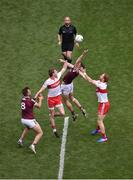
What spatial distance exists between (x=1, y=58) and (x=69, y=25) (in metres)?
3.52

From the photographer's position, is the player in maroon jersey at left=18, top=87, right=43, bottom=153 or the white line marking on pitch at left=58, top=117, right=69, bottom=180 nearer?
the white line marking on pitch at left=58, top=117, right=69, bottom=180

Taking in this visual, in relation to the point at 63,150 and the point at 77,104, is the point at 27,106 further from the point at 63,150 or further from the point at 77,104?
the point at 77,104

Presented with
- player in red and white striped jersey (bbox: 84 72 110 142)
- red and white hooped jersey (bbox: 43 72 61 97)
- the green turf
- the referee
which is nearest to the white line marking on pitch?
the green turf

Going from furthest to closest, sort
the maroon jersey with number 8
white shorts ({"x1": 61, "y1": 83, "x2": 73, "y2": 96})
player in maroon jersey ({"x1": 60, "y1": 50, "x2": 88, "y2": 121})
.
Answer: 1. white shorts ({"x1": 61, "y1": 83, "x2": 73, "y2": 96})
2. player in maroon jersey ({"x1": 60, "y1": 50, "x2": 88, "y2": 121})
3. the maroon jersey with number 8

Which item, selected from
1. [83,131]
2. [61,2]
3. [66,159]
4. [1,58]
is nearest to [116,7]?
[61,2]

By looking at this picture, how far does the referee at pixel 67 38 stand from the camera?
27.2 metres

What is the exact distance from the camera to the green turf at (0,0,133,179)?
21.7 meters

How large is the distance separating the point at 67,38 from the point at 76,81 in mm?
1924

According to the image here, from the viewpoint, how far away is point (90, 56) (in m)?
28.3

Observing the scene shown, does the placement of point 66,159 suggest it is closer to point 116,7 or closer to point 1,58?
point 1,58

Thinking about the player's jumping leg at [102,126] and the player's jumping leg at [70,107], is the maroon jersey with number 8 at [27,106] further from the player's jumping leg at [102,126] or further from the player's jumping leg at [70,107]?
the player's jumping leg at [70,107]

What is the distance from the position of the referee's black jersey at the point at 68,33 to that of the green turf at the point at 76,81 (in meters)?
1.25

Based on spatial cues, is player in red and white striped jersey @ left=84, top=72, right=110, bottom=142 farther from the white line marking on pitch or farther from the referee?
the referee

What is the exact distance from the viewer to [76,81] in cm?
2709
